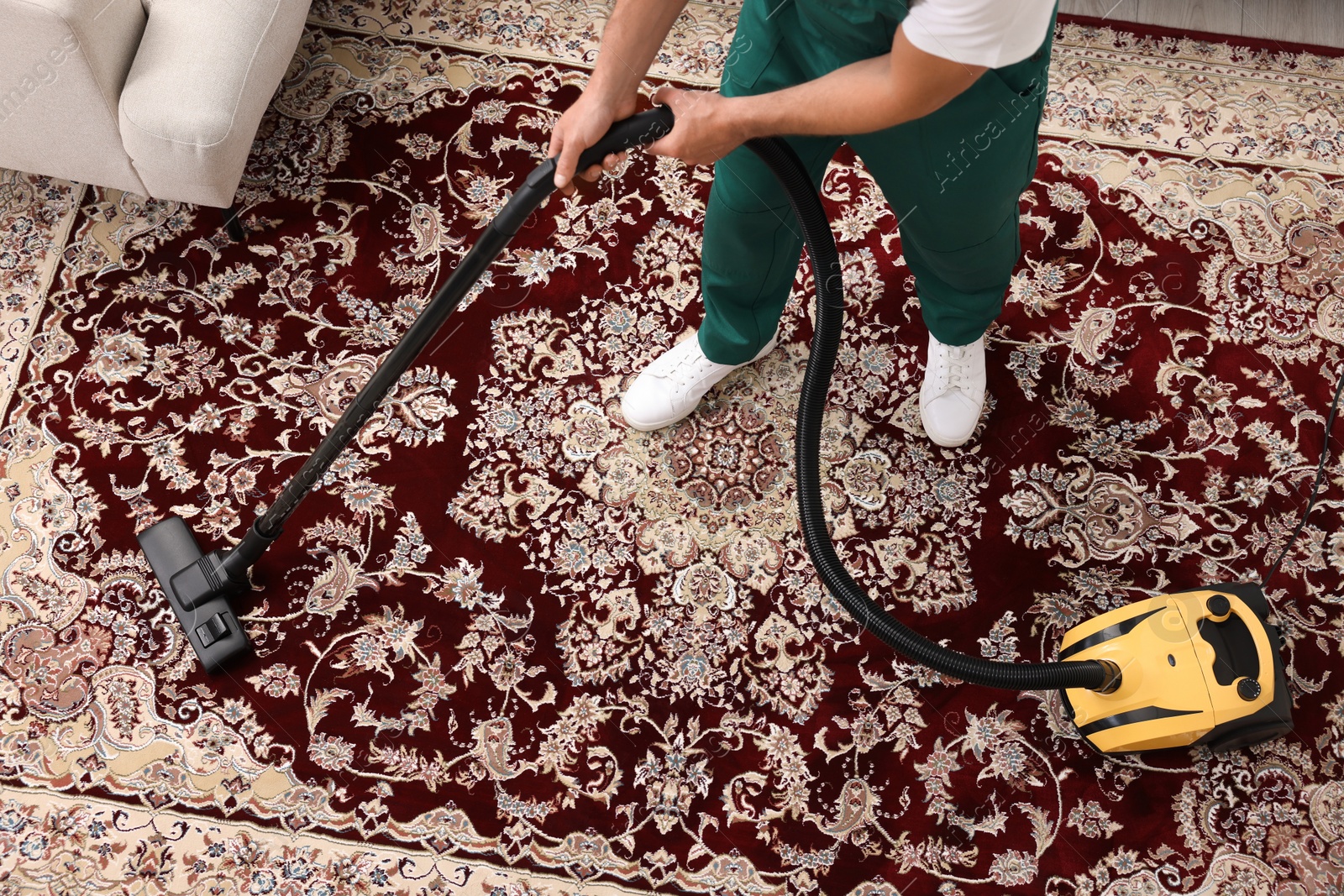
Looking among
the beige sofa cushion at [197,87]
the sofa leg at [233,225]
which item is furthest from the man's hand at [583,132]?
the sofa leg at [233,225]

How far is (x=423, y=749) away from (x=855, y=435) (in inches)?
35.3

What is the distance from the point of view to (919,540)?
1596 mm

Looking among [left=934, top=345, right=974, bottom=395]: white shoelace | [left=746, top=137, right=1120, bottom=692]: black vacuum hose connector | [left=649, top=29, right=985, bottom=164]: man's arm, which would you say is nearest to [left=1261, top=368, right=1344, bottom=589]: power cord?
[left=746, top=137, right=1120, bottom=692]: black vacuum hose connector

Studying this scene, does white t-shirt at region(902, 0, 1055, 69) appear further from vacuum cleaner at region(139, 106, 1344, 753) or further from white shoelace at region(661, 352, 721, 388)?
white shoelace at region(661, 352, 721, 388)

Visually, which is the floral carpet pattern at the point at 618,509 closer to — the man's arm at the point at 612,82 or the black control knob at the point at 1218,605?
the black control knob at the point at 1218,605

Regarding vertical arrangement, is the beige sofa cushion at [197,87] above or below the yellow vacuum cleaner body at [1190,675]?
above

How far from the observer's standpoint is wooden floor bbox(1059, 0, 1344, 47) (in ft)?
6.39

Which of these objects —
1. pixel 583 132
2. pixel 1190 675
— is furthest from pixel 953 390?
pixel 583 132

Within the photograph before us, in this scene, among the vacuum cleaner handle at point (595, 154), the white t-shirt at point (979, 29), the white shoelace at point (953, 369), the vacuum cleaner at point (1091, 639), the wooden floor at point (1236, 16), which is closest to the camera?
the white t-shirt at point (979, 29)

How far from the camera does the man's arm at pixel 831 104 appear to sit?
0.85 meters

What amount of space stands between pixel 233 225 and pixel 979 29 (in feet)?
4.60

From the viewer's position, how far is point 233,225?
1693 millimetres

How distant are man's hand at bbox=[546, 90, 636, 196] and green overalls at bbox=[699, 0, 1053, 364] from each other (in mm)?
184

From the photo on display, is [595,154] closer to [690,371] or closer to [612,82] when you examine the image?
[612,82]
